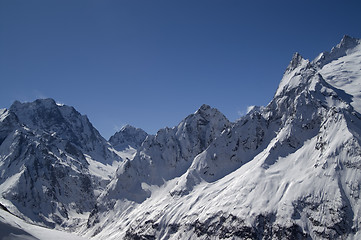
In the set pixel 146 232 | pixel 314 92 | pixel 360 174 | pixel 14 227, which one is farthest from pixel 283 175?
pixel 14 227

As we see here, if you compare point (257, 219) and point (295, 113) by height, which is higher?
point (295, 113)

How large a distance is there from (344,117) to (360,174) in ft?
114

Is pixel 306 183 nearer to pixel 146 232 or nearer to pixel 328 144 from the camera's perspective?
pixel 328 144

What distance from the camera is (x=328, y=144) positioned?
515 feet

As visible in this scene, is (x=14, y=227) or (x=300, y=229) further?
(x=300, y=229)

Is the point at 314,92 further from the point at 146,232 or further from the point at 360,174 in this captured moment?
the point at 146,232

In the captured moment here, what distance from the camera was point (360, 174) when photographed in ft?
450

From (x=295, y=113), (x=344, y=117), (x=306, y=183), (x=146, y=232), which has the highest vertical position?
(x=295, y=113)

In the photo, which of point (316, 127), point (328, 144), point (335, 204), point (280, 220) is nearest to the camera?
point (335, 204)

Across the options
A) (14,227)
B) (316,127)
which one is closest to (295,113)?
(316,127)

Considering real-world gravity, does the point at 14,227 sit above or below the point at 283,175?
below

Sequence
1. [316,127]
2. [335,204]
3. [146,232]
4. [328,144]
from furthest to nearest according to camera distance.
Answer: [146,232] → [316,127] → [328,144] → [335,204]

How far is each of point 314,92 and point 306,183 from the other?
65.4 meters

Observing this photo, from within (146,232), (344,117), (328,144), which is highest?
(344,117)
